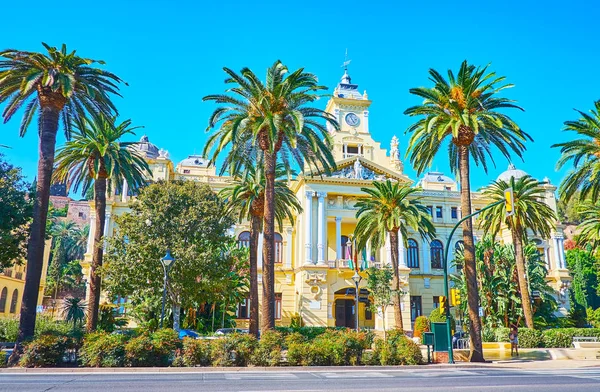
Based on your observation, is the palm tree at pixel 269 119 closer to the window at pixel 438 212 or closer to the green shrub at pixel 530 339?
the green shrub at pixel 530 339

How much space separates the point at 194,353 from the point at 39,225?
10111 millimetres

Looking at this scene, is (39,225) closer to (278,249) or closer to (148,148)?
(278,249)

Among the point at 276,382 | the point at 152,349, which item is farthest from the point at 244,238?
the point at 276,382

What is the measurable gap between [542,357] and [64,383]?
2596cm

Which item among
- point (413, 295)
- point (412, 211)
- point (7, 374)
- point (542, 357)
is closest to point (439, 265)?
point (413, 295)

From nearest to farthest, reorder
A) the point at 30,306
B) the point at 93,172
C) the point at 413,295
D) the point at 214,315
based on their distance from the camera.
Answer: the point at 30,306 < the point at 93,172 < the point at 214,315 < the point at 413,295

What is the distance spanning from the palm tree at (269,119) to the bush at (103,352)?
7.47 meters

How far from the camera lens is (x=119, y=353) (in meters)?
19.0

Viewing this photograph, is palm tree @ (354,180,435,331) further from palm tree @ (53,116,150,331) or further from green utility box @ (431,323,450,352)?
palm tree @ (53,116,150,331)

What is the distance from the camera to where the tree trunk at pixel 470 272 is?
24.8 metres

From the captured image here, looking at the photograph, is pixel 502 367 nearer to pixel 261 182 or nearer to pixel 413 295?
pixel 261 182

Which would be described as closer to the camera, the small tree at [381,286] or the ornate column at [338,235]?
the small tree at [381,286]

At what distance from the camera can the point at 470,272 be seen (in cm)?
2564

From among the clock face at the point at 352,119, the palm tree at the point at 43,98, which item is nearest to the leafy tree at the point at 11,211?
the palm tree at the point at 43,98
